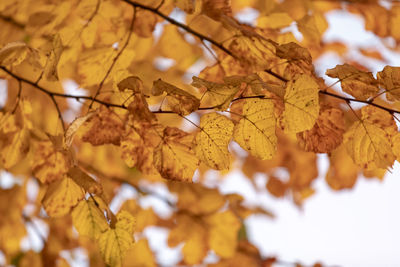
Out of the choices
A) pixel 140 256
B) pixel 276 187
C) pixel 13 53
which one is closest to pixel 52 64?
pixel 13 53

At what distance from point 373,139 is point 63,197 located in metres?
0.46

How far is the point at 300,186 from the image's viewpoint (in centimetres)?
149

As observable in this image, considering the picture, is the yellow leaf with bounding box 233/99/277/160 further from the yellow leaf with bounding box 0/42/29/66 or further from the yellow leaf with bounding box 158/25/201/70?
the yellow leaf with bounding box 158/25/201/70

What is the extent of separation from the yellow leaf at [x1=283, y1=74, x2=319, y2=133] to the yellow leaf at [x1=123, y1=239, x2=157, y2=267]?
1.01 metres

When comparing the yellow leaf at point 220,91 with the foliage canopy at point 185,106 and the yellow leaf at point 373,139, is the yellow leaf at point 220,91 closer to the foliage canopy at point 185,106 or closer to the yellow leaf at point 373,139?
the foliage canopy at point 185,106

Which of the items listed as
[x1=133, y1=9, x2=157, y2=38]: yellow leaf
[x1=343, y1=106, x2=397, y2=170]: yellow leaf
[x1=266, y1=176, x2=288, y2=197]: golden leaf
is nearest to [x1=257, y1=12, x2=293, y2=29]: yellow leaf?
[x1=133, y1=9, x2=157, y2=38]: yellow leaf

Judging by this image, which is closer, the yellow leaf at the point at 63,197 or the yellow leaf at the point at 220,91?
the yellow leaf at the point at 220,91

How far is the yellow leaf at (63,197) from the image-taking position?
2.07 feet

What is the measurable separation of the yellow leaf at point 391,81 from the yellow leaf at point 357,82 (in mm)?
12

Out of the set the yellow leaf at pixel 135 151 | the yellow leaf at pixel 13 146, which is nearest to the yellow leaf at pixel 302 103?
the yellow leaf at pixel 135 151

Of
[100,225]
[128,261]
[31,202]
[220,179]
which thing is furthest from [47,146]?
[220,179]

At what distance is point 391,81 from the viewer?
0.54 metres

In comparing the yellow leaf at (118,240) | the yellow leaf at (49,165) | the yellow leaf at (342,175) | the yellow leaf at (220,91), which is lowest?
the yellow leaf at (118,240)

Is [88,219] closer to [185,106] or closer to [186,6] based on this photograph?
[185,106]
